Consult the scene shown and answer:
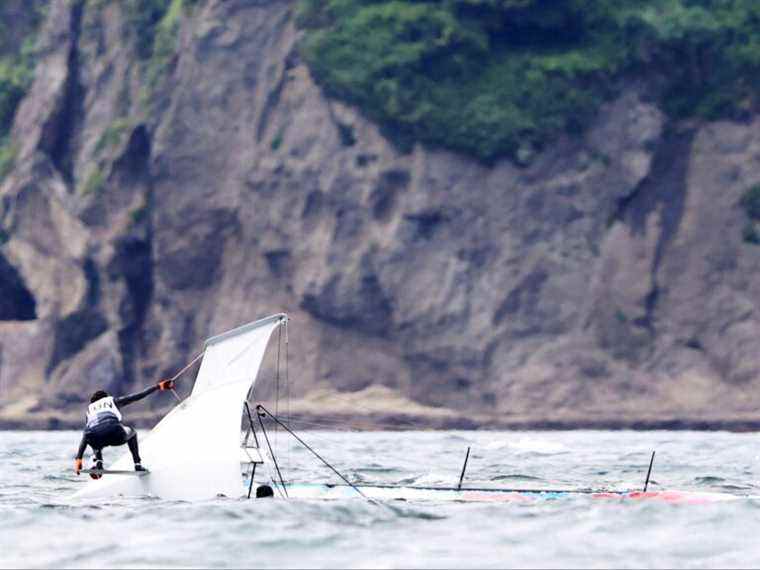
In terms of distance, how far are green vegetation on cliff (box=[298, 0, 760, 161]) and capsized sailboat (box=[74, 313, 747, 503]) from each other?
2000 inches

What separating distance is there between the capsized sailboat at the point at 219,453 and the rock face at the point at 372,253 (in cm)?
4687

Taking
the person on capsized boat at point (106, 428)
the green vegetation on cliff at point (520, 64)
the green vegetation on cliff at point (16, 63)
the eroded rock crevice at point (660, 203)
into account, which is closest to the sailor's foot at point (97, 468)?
the person on capsized boat at point (106, 428)

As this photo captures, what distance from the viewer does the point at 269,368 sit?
7512cm

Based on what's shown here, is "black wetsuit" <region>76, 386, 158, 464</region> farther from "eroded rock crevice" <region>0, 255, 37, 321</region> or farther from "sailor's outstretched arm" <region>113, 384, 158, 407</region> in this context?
"eroded rock crevice" <region>0, 255, 37, 321</region>

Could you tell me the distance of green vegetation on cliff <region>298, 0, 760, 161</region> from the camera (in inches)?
2940

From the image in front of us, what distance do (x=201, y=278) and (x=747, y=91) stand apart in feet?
83.2

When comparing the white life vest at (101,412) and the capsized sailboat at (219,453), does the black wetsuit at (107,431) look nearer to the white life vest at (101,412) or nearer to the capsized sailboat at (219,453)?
the white life vest at (101,412)

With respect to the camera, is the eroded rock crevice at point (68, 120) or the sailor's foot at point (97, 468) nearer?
the sailor's foot at point (97, 468)

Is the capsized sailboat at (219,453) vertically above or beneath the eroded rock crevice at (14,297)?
beneath

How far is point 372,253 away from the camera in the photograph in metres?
74.9

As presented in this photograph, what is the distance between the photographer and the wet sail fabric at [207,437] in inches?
937

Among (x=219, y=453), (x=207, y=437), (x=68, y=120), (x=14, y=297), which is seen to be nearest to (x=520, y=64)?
(x=68, y=120)

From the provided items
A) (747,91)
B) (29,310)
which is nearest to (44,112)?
(29,310)

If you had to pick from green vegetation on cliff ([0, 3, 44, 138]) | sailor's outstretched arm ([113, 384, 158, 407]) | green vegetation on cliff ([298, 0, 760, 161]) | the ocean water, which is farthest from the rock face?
sailor's outstretched arm ([113, 384, 158, 407])
